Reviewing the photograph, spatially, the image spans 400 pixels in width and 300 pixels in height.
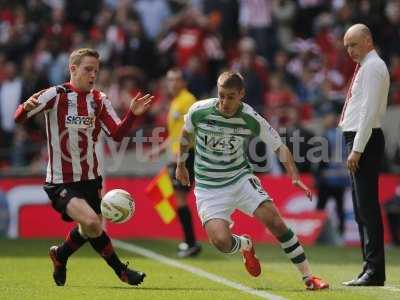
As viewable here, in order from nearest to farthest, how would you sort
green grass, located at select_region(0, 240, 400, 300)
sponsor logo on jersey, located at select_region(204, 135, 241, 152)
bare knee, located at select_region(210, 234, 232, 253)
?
green grass, located at select_region(0, 240, 400, 300)
bare knee, located at select_region(210, 234, 232, 253)
sponsor logo on jersey, located at select_region(204, 135, 241, 152)

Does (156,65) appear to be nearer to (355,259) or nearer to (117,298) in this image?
(355,259)

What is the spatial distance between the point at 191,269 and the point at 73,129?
2.85 m

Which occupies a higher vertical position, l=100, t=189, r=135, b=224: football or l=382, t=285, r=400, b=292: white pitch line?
l=100, t=189, r=135, b=224: football

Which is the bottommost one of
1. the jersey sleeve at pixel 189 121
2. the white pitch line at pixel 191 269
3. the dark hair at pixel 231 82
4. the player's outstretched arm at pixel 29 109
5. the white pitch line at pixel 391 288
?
the white pitch line at pixel 191 269

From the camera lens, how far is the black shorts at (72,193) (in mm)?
9961

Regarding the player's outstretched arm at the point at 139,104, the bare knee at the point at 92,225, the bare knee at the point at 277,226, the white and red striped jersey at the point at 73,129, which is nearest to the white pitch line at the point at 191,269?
the bare knee at the point at 277,226

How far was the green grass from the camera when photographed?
939 cm

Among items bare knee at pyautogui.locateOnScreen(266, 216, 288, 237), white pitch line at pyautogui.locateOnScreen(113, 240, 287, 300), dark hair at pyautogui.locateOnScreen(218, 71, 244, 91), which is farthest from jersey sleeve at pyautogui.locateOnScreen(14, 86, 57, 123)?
white pitch line at pyautogui.locateOnScreen(113, 240, 287, 300)

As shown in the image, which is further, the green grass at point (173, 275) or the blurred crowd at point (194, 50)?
the blurred crowd at point (194, 50)

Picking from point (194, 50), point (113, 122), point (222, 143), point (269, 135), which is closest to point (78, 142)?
point (113, 122)

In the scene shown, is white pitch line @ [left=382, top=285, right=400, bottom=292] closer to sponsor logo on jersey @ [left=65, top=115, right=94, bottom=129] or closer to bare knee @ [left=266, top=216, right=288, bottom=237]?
bare knee @ [left=266, top=216, right=288, bottom=237]

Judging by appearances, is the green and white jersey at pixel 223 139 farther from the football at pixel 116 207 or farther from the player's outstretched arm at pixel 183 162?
the football at pixel 116 207

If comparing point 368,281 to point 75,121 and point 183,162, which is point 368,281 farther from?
point 75,121

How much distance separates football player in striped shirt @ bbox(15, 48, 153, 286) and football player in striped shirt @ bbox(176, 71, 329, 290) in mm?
667
